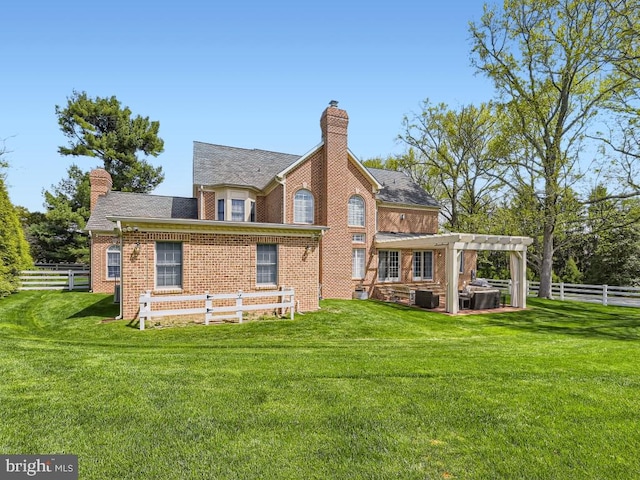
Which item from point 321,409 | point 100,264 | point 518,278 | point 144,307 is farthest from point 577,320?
point 100,264

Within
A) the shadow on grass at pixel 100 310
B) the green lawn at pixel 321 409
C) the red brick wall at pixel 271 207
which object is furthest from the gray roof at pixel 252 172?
the green lawn at pixel 321 409

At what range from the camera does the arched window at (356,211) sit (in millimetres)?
19516

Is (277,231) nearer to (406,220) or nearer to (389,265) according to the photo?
(389,265)

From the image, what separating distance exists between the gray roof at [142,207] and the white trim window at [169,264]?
10.3 meters

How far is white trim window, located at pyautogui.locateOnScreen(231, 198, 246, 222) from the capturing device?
65.1 ft

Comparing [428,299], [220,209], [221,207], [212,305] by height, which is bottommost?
[428,299]

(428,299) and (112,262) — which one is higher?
(112,262)

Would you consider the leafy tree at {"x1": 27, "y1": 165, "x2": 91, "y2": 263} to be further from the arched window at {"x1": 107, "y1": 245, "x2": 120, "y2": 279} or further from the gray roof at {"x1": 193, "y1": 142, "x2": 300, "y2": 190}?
the gray roof at {"x1": 193, "y1": 142, "x2": 300, "y2": 190}

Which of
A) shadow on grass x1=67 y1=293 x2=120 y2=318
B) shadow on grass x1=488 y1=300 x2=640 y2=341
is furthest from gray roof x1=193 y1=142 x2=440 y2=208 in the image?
shadow on grass x1=488 y1=300 x2=640 y2=341

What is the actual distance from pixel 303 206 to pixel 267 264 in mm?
6189

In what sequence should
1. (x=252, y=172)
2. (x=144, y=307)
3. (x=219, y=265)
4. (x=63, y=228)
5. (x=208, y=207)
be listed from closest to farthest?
1. (x=144, y=307)
2. (x=219, y=265)
3. (x=208, y=207)
4. (x=252, y=172)
5. (x=63, y=228)

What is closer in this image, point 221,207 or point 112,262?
point 221,207

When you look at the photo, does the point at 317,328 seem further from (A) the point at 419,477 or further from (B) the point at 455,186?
(B) the point at 455,186

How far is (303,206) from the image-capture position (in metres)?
18.7
